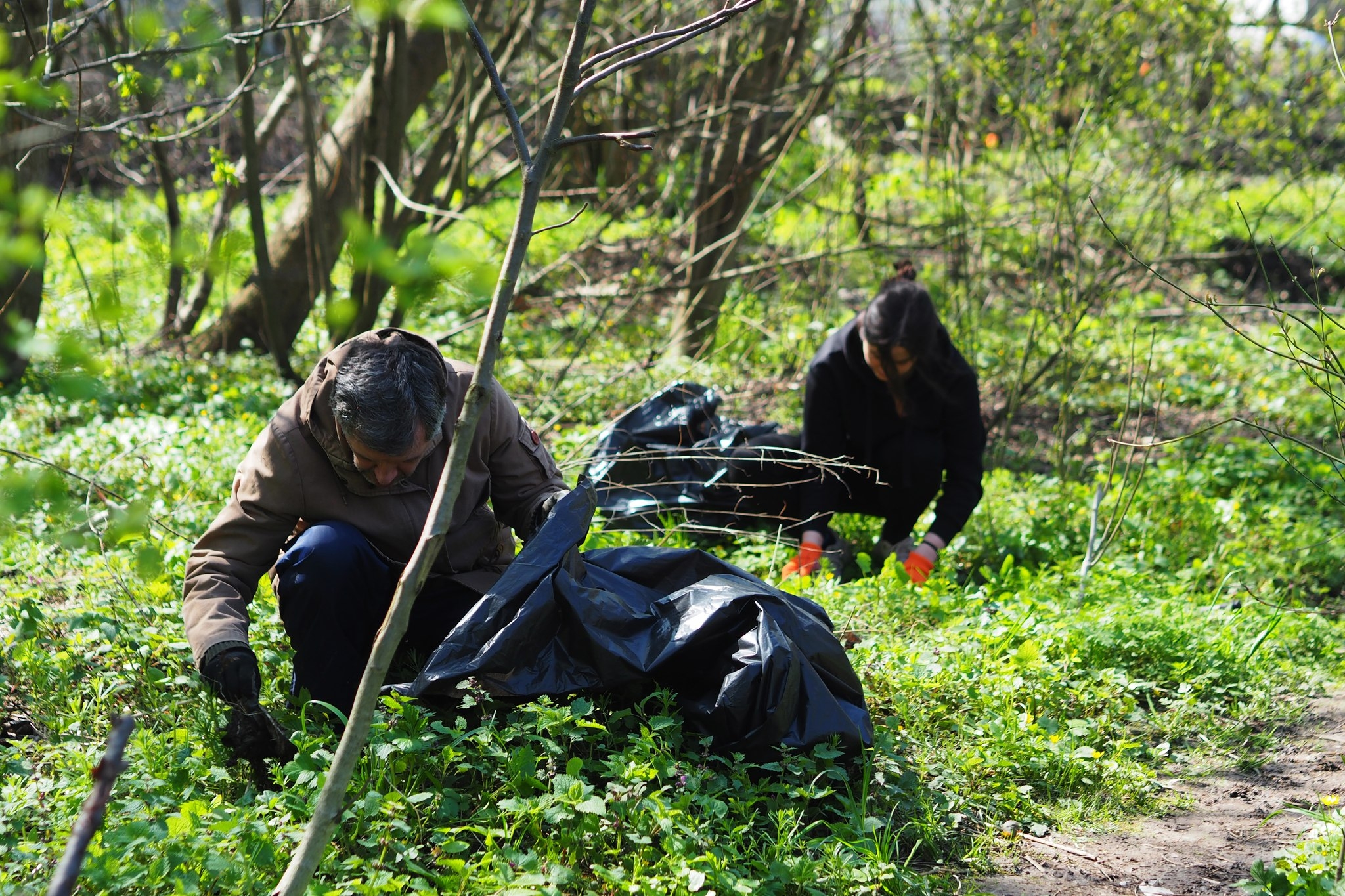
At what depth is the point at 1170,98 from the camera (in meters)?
5.30

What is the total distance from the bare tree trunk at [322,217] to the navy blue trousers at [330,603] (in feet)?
11.0

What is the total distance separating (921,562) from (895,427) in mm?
573

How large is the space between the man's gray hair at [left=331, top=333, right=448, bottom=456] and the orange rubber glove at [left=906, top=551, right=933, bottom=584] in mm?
2099

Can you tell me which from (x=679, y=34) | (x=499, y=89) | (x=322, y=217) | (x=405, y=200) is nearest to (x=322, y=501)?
(x=499, y=89)

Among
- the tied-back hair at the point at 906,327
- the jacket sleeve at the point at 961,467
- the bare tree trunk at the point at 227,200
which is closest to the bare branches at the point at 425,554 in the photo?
the tied-back hair at the point at 906,327

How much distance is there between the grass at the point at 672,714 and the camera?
74.8 inches

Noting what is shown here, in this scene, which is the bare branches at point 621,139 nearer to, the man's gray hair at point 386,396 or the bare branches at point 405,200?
the man's gray hair at point 386,396

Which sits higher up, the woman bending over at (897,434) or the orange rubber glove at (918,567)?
the woman bending over at (897,434)

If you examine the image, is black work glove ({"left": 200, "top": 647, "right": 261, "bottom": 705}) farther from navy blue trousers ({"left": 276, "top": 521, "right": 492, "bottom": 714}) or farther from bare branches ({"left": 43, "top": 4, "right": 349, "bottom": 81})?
bare branches ({"left": 43, "top": 4, "right": 349, "bottom": 81})

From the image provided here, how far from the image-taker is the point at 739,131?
20.8ft

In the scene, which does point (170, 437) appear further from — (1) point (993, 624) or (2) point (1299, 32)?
(2) point (1299, 32)

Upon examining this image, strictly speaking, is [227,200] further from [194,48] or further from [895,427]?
[895,427]

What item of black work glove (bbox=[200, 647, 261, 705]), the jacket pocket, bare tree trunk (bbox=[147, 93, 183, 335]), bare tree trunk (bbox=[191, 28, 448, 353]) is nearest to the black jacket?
the jacket pocket

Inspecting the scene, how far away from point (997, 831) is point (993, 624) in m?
0.82
